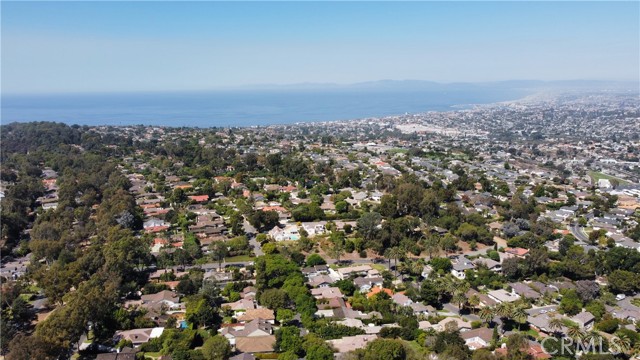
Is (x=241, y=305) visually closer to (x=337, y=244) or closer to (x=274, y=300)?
(x=274, y=300)

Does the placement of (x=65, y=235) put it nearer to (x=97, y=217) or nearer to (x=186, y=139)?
(x=97, y=217)

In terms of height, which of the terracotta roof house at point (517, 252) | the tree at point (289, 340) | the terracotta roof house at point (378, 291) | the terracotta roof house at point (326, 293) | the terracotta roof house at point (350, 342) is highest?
the tree at point (289, 340)

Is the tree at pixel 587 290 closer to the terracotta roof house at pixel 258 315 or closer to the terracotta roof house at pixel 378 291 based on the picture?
the terracotta roof house at pixel 378 291

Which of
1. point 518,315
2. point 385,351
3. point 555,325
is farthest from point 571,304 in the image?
point 385,351

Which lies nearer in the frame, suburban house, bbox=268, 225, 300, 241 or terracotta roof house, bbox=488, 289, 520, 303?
terracotta roof house, bbox=488, 289, 520, 303

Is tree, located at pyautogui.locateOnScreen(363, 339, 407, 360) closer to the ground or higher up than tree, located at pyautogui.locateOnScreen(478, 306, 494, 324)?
higher up

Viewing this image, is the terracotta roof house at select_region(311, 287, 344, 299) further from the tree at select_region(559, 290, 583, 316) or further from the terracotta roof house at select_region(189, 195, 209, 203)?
the terracotta roof house at select_region(189, 195, 209, 203)

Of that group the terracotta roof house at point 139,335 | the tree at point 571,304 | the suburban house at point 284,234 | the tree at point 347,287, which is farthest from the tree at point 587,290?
the terracotta roof house at point 139,335

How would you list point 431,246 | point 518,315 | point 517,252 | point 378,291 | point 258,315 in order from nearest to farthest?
point 518,315 < point 258,315 < point 378,291 < point 431,246 < point 517,252

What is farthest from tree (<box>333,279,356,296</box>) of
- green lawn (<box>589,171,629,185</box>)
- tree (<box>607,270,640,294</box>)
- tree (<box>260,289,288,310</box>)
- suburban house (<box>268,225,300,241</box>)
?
green lawn (<box>589,171,629,185</box>)
